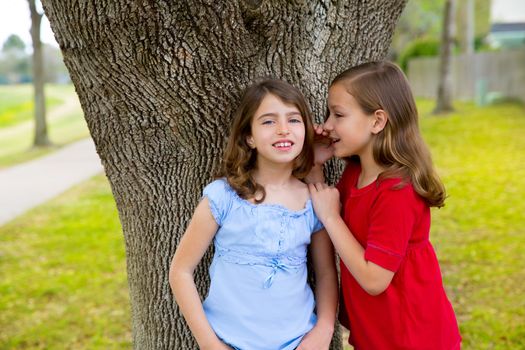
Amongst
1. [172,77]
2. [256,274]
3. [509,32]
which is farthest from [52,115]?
[256,274]

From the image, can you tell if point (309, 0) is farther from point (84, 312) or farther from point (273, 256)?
point (84, 312)

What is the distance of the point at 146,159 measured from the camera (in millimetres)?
2477

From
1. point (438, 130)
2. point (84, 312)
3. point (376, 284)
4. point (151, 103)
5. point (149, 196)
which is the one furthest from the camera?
point (438, 130)

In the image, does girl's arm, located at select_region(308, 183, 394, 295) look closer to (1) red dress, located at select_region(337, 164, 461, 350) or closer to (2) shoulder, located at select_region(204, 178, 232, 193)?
(1) red dress, located at select_region(337, 164, 461, 350)

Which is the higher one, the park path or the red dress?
the red dress

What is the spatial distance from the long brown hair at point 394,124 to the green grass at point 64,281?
10.1 ft

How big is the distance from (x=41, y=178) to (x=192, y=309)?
1045 cm

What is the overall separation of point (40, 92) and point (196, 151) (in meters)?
14.5

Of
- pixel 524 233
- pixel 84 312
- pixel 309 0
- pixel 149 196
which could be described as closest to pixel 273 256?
pixel 149 196

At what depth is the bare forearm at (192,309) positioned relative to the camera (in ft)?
6.81

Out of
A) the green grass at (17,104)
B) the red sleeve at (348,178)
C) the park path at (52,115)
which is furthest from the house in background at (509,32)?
the red sleeve at (348,178)

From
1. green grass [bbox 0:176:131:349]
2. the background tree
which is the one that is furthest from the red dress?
the background tree

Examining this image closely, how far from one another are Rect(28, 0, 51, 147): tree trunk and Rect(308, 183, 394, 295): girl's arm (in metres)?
14.2

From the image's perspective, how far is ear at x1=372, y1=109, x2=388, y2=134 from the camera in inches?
83.6
